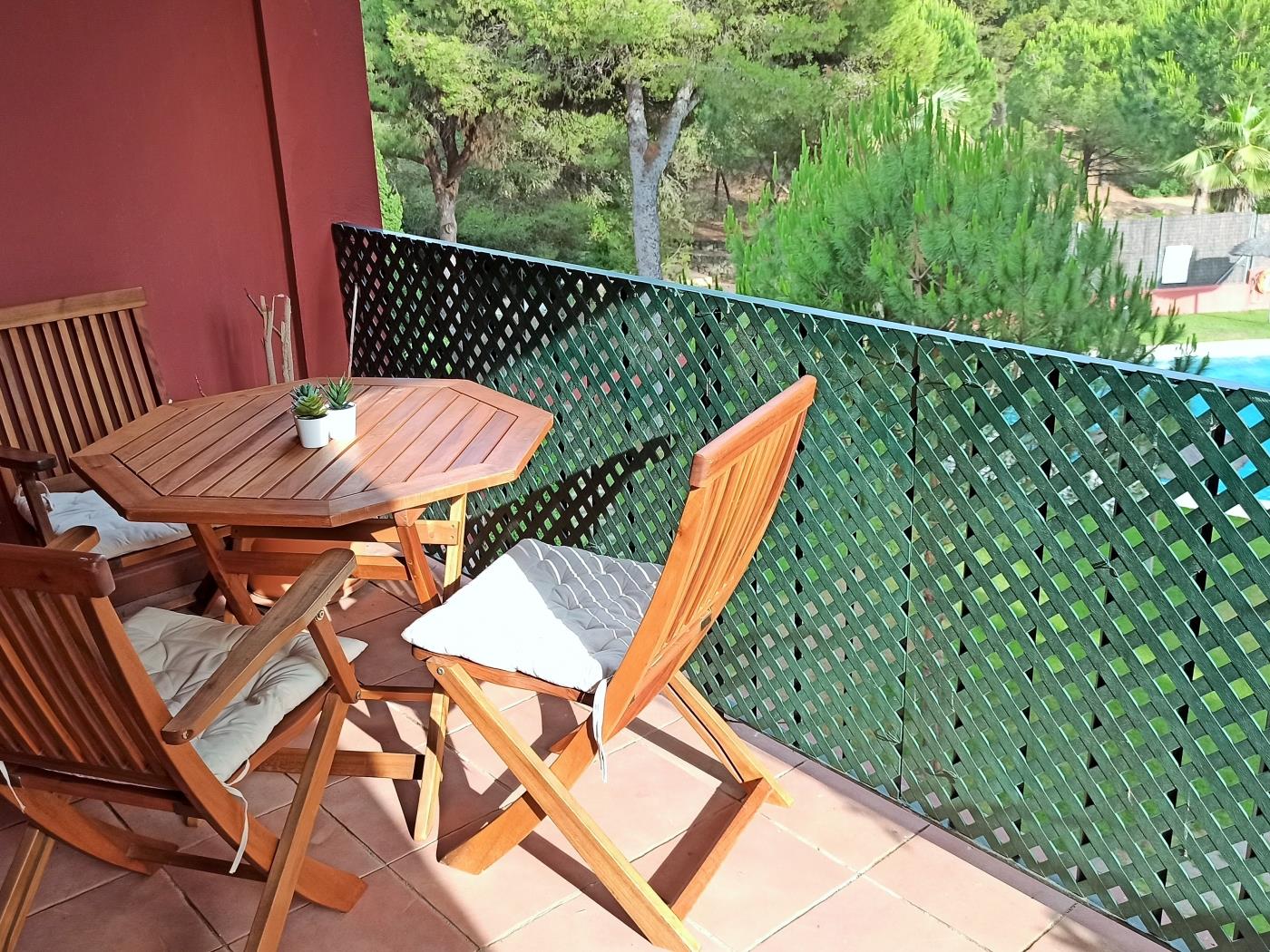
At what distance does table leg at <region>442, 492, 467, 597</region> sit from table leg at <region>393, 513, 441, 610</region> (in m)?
0.04

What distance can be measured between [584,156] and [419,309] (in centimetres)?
1708

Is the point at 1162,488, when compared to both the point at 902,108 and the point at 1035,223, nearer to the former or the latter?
the point at 1035,223

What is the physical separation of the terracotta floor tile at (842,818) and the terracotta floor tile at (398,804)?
25.0 inches

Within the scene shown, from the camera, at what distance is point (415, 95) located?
824 inches

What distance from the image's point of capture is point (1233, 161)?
662 inches

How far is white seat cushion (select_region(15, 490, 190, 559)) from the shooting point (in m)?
2.87

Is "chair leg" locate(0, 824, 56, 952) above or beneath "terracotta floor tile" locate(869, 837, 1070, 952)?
above

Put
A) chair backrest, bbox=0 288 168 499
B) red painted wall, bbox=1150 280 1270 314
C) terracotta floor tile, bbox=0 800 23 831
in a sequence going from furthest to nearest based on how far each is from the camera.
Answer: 1. red painted wall, bbox=1150 280 1270 314
2. chair backrest, bbox=0 288 168 499
3. terracotta floor tile, bbox=0 800 23 831

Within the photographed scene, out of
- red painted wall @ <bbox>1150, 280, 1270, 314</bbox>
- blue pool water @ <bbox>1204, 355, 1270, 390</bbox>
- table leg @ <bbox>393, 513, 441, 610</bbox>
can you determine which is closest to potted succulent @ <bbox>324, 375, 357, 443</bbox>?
table leg @ <bbox>393, 513, 441, 610</bbox>

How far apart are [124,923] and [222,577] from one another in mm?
862

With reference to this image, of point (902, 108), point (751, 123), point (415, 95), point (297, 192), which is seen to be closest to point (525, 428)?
point (297, 192)

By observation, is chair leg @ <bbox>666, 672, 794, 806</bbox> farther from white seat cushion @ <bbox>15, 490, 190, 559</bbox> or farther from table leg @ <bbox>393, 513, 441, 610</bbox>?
white seat cushion @ <bbox>15, 490, 190, 559</bbox>

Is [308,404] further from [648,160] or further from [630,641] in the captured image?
[648,160]

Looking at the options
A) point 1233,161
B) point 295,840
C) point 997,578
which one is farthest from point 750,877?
point 1233,161
